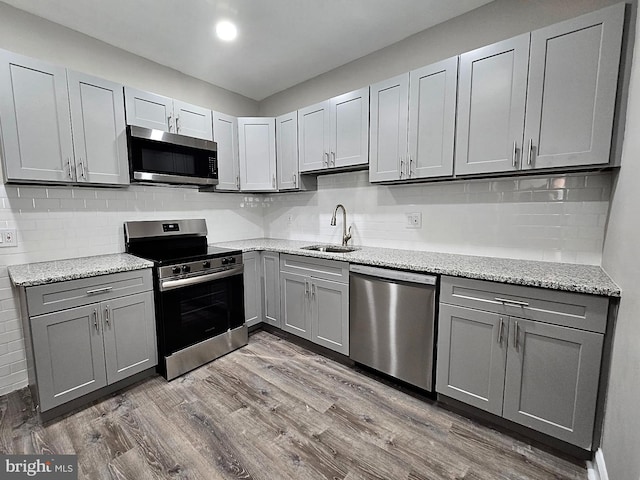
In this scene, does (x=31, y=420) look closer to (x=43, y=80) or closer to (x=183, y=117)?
(x=43, y=80)

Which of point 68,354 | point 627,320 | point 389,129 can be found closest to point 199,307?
point 68,354

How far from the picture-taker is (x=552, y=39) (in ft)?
5.27

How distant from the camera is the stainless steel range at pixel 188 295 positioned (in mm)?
2227

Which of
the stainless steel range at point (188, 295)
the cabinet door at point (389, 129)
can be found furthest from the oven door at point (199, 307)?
the cabinet door at point (389, 129)

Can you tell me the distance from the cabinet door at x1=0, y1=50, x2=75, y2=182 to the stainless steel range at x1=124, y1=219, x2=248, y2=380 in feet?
2.39

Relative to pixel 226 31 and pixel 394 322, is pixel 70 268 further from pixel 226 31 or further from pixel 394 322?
pixel 394 322

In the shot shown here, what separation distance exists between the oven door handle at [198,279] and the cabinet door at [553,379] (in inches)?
85.4

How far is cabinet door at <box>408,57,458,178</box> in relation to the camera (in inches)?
78.6

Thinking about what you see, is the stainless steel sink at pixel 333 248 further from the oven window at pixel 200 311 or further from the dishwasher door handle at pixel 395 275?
the oven window at pixel 200 311

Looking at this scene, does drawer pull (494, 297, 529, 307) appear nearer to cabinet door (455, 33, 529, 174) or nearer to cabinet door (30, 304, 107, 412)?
cabinet door (455, 33, 529, 174)

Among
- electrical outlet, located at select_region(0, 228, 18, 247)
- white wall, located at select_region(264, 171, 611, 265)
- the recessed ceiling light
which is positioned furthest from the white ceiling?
electrical outlet, located at select_region(0, 228, 18, 247)

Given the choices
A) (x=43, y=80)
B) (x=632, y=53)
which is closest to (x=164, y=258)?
(x=43, y=80)

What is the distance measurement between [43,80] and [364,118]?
2333 mm

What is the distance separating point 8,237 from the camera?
2.05m
